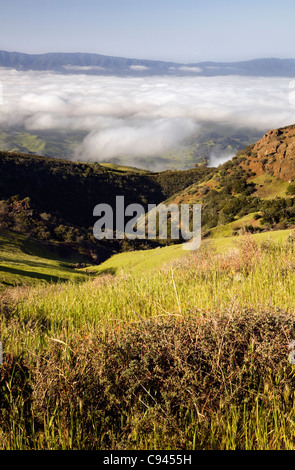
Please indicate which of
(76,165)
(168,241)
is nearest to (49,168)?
(76,165)

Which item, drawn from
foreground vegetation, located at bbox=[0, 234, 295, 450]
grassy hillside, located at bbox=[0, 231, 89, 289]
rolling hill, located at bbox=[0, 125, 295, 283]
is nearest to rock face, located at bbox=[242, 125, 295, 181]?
rolling hill, located at bbox=[0, 125, 295, 283]

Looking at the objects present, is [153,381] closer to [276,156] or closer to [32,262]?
[32,262]

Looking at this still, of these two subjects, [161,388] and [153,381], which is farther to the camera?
[153,381]

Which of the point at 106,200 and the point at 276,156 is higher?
the point at 276,156

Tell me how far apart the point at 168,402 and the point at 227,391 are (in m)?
0.42

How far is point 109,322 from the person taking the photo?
3.88 m

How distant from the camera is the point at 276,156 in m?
66.2
